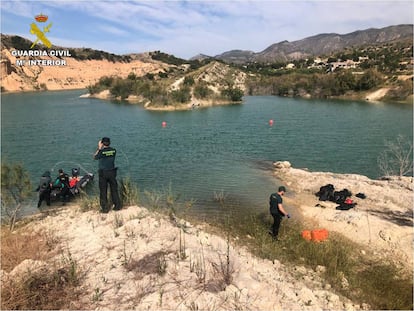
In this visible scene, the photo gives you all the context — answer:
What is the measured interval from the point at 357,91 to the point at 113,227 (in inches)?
2849

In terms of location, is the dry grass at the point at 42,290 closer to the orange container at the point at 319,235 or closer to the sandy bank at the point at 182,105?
the orange container at the point at 319,235

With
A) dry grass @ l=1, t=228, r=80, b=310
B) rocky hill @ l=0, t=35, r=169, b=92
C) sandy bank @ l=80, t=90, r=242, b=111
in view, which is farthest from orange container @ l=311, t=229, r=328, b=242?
Answer: rocky hill @ l=0, t=35, r=169, b=92

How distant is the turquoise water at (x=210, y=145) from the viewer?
61.9 ft

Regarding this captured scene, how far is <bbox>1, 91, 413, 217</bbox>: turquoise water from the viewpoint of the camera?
61.9 feet

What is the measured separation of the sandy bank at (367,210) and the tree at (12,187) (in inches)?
451

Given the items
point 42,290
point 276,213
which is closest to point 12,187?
point 42,290

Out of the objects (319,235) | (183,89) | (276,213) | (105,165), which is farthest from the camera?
(183,89)

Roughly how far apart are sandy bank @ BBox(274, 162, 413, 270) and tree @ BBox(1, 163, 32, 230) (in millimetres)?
11463

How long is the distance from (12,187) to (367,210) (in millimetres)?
14861

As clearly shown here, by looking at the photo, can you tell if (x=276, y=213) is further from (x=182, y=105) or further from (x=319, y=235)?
(x=182, y=105)

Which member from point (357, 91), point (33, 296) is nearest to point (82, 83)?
point (357, 91)

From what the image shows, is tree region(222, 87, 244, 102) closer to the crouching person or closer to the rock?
the crouching person

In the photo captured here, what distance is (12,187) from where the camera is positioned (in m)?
12.5

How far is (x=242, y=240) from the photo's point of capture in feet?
36.3
